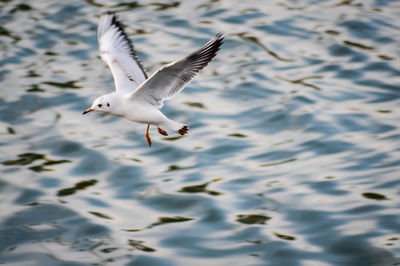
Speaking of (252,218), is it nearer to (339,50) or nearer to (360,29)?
(339,50)

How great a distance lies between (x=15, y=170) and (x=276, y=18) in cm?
738

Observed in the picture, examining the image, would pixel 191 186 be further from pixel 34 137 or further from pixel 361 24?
pixel 361 24

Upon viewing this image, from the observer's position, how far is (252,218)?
30.0ft

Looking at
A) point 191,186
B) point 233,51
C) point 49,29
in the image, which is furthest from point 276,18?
point 191,186

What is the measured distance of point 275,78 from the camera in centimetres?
1276

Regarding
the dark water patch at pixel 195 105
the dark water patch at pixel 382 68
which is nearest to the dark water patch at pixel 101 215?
the dark water patch at pixel 195 105

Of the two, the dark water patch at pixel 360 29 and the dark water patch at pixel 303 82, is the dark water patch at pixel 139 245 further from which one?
the dark water patch at pixel 360 29

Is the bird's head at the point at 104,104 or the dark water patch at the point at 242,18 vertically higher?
the bird's head at the point at 104,104

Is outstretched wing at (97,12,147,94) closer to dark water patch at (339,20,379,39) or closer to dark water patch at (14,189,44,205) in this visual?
dark water patch at (14,189,44,205)

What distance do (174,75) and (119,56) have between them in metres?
1.61

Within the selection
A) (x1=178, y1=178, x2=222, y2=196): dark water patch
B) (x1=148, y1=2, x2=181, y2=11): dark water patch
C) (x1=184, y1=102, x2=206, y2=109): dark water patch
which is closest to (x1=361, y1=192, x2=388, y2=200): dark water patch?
(x1=178, y1=178, x2=222, y2=196): dark water patch

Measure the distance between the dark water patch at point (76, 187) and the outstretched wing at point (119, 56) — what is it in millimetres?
2553

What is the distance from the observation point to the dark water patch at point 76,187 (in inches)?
395

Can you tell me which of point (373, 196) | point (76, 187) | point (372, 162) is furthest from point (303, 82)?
point (76, 187)
